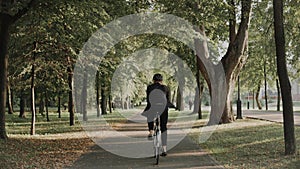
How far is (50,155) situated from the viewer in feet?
40.1

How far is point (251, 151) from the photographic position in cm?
1225

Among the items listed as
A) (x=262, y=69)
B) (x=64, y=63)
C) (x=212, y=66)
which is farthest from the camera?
(x=262, y=69)

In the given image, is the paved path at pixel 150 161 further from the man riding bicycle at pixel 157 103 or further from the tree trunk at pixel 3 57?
the tree trunk at pixel 3 57

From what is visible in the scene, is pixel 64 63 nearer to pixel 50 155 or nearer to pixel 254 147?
pixel 50 155

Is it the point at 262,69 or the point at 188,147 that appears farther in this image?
the point at 262,69

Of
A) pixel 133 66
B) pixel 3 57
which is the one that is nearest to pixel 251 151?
pixel 3 57

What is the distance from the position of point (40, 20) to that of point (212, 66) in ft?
36.4

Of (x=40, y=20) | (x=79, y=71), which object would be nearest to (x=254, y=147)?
(x=40, y=20)

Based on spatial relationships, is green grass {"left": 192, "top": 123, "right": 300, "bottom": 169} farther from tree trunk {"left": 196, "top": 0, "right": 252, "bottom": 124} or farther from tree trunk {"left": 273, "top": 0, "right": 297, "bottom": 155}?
tree trunk {"left": 196, "top": 0, "right": 252, "bottom": 124}

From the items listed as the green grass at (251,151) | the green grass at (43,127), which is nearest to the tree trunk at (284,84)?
the green grass at (251,151)

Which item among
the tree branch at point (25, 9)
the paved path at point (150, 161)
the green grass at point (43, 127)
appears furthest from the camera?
the green grass at point (43, 127)

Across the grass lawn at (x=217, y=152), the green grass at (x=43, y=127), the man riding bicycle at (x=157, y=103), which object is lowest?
the grass lawn at (x=217, y=152)

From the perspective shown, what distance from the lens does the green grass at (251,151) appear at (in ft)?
32.6

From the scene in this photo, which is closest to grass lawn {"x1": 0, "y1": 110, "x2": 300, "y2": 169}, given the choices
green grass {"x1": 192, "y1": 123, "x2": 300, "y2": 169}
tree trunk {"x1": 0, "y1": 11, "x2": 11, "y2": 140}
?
green grass {"x1": 192, "y1": 123, "x2": 300, "y2": 169}
